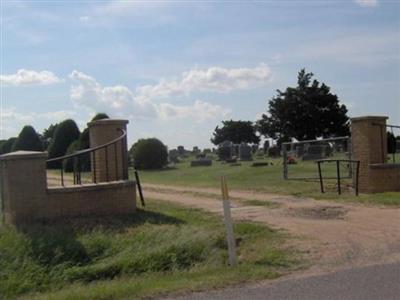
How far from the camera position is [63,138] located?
4156 centimetres

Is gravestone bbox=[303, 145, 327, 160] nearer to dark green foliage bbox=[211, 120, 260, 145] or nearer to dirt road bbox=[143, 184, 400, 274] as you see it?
dirt road bbox=[143, 184, 400, 274]

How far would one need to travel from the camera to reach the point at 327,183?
21.1 meters

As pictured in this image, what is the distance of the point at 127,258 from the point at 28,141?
33.2 meters

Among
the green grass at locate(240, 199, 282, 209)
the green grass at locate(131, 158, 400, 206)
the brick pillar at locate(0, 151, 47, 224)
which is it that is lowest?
the green grass at locate(240, 199, 282, 209)

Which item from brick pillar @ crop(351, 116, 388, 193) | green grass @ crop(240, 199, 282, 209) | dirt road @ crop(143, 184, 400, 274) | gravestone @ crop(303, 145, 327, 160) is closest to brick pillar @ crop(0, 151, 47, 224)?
dirt road @ crop(143, 184, 400, 274)

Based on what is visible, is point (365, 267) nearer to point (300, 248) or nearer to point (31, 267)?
point (300, 248)

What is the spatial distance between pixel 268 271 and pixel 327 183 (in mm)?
13138

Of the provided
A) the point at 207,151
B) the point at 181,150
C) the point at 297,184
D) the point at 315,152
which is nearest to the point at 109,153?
the point at 297,184

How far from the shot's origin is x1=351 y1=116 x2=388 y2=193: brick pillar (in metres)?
17.8

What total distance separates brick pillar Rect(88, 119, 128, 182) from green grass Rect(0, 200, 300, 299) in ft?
7.20

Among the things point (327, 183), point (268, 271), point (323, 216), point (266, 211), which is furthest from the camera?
point (327, 183)

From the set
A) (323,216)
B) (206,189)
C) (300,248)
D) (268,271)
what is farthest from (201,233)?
(206,189)

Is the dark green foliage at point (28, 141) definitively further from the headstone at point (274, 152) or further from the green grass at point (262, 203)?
the green grass at point (262, 203)

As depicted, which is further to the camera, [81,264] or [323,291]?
[81,264]
